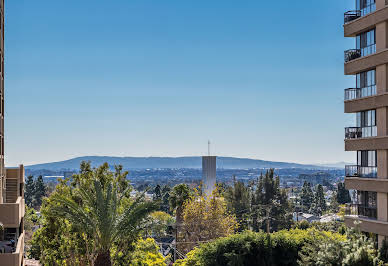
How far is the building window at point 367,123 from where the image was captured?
89.6 ft

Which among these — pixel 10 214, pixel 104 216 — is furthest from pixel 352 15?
pixel 10 214

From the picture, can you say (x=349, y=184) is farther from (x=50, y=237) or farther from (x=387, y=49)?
(x=50, y=237)

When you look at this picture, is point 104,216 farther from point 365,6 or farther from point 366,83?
point 365,6

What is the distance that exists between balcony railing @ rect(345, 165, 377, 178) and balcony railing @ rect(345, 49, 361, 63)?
6.28 meters

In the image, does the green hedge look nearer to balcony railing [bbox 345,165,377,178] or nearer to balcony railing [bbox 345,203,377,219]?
balcony railing [bbox 345,203,377,219]

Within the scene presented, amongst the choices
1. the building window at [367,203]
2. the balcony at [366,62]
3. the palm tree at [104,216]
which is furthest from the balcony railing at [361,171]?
the palm tree at [104,216]

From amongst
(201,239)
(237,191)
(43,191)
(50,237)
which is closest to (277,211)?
(237,191)

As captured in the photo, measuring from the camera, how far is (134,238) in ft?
90.3

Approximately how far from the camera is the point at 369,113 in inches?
1094

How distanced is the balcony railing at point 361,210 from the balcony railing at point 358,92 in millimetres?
6161

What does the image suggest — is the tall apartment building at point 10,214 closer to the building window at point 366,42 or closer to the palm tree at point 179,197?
the building window at point 366,42

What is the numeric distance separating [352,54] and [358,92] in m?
2.28

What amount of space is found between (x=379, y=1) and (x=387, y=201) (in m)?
10.6

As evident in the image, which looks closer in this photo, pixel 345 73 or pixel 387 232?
pixel 387 232
